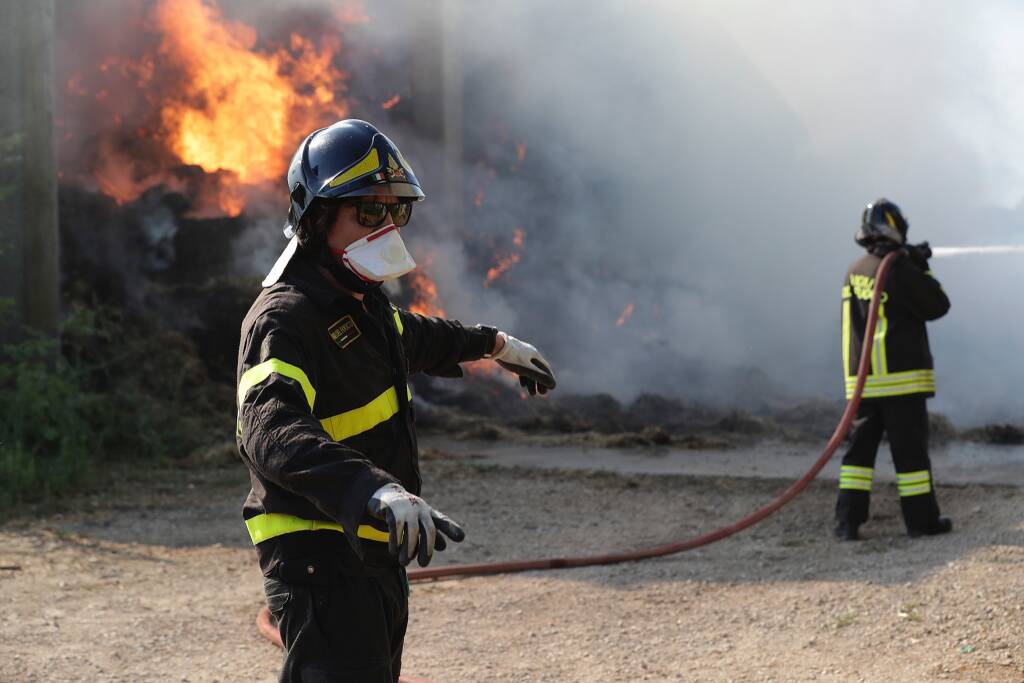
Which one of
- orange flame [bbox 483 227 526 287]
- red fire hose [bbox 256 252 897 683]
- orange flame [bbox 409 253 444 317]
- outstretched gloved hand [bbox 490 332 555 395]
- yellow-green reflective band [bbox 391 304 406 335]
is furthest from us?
orange flame [bbox 483 227 526 287]

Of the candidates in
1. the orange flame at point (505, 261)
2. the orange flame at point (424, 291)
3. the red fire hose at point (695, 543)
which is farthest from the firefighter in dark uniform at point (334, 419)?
the orange flame at point (505, 261)

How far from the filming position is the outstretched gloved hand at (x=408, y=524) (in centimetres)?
196

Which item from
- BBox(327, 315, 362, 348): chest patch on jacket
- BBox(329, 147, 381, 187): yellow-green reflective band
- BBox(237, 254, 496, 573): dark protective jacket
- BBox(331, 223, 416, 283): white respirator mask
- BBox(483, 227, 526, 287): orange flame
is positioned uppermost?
BBox(483, 227, 526, 287): orange flame

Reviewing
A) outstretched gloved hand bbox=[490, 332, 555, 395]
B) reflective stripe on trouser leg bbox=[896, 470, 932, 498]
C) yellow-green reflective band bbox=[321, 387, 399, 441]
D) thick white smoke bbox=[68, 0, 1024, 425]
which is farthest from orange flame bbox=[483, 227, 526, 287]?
yellow-green reflective band bbox=[321, 387, 399, 441]

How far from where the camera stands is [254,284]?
1170 cm

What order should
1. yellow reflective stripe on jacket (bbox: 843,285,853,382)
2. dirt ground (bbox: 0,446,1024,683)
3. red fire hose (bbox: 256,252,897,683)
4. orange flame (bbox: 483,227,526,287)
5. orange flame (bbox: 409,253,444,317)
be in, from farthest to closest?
1. orange flame (bbox: 483,227,526,287)
2. orange flame (bbox: 409,253,444,317)
3. yellow reflective stripe on jacket (bbox: 843,285,853,382)
4. red fire hose (bbox: 256,252,897,683)
5. dirt ground (bbox: 0,446,1024,683)

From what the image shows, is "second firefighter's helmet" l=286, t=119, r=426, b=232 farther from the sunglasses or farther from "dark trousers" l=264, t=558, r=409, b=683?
"dark trousers" l=264, t=558, r=409, b=683

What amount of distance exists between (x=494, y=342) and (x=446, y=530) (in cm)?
122

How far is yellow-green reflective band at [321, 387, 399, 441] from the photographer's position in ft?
8.06

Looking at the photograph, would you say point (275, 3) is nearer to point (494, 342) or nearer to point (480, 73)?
point (480, 73)

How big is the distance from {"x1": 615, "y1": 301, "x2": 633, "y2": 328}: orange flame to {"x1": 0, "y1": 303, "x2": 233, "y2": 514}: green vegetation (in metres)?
5.04

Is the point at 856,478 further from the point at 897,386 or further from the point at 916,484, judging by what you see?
the point at 897,386

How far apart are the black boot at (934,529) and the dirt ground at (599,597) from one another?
9 cm

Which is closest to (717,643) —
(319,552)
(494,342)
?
(494,342)
